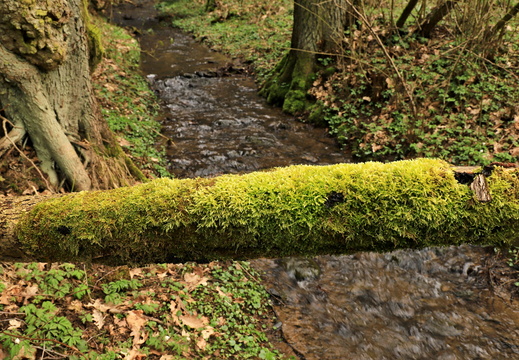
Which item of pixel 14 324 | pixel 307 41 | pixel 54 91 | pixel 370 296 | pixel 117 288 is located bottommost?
pixel 370 296

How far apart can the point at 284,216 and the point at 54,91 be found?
12.5ft

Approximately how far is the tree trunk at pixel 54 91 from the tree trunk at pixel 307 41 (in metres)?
5.94

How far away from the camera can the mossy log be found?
203 centimetres

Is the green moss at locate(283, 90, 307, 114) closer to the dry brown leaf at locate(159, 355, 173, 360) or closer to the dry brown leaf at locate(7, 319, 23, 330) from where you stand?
the dry brown leaf at locate(159, 355, 173, 360)

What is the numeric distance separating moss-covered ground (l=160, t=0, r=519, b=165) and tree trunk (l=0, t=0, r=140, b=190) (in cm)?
497

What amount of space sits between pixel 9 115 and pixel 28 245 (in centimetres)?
275

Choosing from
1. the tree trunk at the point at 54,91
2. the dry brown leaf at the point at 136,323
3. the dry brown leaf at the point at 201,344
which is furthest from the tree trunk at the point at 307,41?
the dry brown leaf at the point at 136,323

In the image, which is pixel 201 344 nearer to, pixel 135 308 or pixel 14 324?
pixel 135 308

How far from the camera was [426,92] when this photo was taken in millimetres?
8164

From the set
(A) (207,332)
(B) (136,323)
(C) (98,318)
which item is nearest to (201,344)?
(A) (207,332)

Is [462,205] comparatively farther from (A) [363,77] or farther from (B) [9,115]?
(A) [363,77]

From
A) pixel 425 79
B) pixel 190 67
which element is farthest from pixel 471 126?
pixel 190 67

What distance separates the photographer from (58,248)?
2.25 meters

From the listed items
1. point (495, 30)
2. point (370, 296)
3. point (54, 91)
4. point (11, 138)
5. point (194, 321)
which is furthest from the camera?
point (495, 30)
